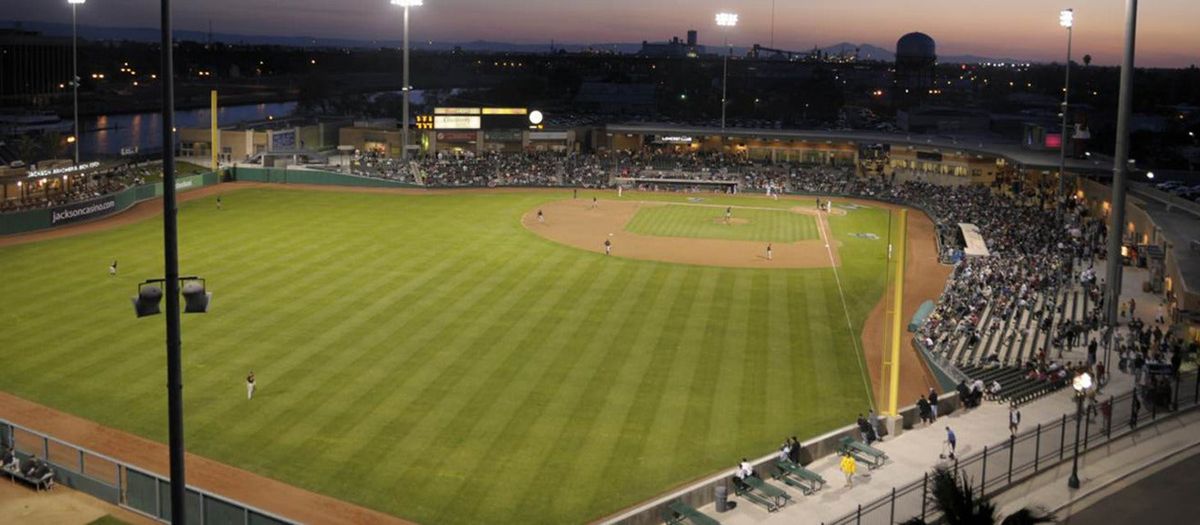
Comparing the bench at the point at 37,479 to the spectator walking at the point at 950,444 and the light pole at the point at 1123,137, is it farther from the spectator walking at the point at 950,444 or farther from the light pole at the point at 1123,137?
the light pole at the point at 1123,137

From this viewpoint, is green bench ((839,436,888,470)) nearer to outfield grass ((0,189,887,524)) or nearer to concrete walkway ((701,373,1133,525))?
concrete walkway ((701,373,1133,525))

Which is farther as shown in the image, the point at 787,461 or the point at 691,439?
the point at 691,439

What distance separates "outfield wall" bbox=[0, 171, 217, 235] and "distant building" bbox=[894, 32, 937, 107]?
103 m

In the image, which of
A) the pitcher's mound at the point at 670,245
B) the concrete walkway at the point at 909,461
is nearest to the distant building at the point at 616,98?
the pitcher's mound at the point at 670,245

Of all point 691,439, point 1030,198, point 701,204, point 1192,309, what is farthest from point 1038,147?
point 691,439

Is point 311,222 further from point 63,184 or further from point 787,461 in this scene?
point 787,461

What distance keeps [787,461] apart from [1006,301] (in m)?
19.2

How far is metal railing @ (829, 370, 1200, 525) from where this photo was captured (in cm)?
1702

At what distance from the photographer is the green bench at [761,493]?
19047mm

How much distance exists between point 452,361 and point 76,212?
32.8 metres

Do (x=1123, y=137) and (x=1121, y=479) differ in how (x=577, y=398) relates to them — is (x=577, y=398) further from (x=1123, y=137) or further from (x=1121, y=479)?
(x=1123, y=137)

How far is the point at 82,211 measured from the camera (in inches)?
2079

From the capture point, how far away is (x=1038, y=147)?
71.4 m

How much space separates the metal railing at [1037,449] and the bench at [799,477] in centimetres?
172
